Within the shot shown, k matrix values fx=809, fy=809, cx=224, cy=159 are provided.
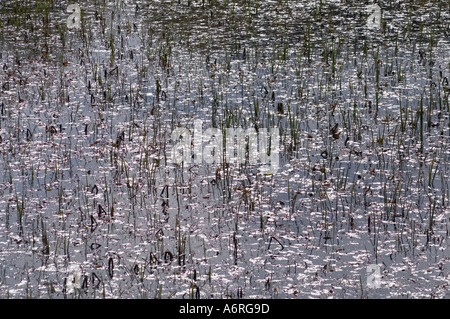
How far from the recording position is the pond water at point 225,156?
4617 mm

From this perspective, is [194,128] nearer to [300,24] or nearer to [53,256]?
[53,256]

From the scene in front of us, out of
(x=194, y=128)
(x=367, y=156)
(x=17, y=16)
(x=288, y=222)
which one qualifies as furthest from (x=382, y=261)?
(x=17, y=16)

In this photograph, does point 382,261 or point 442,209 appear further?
point 442,209

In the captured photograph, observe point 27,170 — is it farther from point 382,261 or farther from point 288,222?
point 382,261

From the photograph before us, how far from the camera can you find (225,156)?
20.3 feet

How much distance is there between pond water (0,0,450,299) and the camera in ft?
15.1

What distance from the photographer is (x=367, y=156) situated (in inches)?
241

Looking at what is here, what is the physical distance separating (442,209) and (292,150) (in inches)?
55.3

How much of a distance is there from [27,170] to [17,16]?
4697mm

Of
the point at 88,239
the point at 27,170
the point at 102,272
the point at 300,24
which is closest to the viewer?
the point at 102,272

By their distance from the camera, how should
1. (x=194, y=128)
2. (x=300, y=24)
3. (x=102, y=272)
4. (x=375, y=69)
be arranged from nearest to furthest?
1. (x=102, y=272)
2. (x=194, y=128)
3. (x=375, y=69)
4. (x=300, y=24)

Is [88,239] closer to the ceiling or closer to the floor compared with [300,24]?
closer to the floor

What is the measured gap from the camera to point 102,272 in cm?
461

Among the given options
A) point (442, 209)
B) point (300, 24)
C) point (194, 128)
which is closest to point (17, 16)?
point (300, 24)
